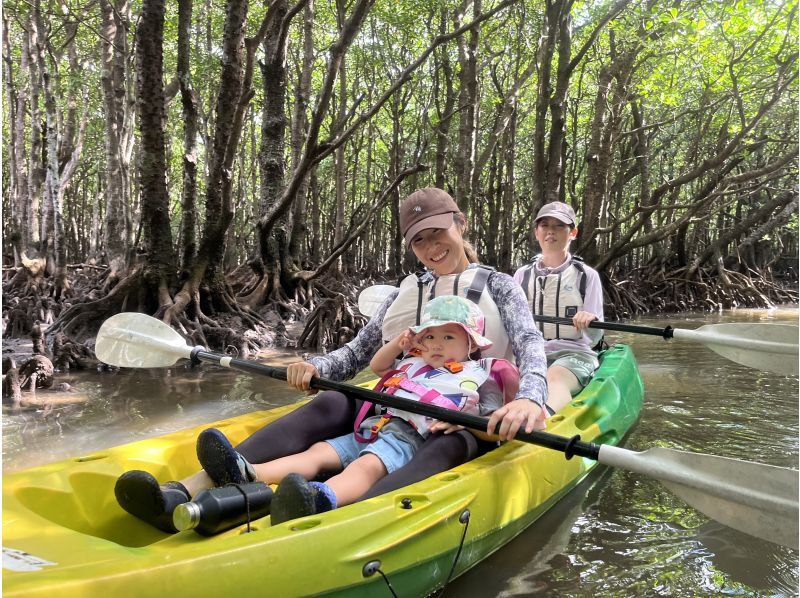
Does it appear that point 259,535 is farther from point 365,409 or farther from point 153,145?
point 153,145

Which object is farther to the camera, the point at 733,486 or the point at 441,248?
the point at 441,248

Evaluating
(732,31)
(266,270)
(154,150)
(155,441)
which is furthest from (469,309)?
(732,31)

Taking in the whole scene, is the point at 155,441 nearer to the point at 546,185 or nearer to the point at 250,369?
the point at 250,369

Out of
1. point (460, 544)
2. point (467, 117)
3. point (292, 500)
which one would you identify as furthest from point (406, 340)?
point (467, 117)

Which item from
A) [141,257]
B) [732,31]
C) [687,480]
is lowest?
[687,480]

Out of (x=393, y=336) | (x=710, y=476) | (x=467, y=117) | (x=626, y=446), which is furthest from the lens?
(x=467, y=117)

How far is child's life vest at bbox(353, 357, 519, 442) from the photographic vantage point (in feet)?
7.96

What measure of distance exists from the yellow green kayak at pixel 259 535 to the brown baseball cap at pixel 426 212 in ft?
3.24

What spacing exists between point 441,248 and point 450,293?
0.69 ft

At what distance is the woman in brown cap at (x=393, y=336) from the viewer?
6.50 feet

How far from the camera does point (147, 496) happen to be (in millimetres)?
1910

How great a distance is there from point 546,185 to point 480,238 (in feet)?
27.5

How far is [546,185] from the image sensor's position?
9.55 m

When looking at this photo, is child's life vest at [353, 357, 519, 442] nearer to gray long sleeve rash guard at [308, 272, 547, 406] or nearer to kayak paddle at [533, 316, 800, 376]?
gray long sleeve rash guard at [308, 272, 547, 406]
